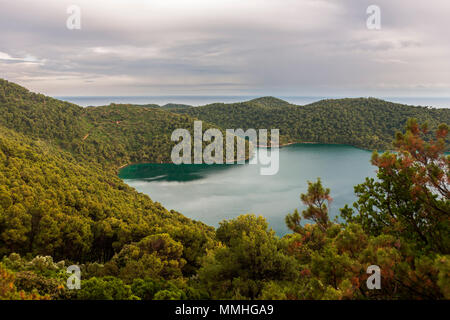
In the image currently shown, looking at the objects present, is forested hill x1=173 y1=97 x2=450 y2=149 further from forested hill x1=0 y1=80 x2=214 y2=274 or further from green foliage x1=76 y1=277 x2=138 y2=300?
green foliage x1=76 y1=277 x2=138 y2=300

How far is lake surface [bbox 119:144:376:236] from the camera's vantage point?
36000 mm

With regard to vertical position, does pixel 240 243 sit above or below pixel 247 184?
above

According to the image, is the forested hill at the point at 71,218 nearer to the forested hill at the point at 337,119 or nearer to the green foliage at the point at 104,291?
the green foliage at the point at 104,291

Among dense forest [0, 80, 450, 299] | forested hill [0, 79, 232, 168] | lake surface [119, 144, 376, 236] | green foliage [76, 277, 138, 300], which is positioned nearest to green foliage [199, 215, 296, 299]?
dense forest [0, 80, 450, 299]

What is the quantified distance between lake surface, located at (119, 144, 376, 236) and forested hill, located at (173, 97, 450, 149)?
18.2m

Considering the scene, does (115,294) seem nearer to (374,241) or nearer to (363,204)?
(374,241)

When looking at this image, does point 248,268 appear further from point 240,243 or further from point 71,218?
point 71,218

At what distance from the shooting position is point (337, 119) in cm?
10156

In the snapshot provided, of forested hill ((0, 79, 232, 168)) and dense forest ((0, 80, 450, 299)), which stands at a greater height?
forested hill ((0, 79, 232, 168))

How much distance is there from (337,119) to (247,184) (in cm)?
7022

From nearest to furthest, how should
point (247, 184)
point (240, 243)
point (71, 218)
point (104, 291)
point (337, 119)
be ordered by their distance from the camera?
point (104, 291)
point (240, 243)
point (71, 218)
point (247, 184)
point (337, 119)

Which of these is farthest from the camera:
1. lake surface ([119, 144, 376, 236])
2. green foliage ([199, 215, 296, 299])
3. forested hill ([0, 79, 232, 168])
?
forested hill ([0, 79, 232, 168])

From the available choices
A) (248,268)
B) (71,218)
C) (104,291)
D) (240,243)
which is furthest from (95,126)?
(248,268)

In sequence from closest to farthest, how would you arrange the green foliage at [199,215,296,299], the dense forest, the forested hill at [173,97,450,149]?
1. the dense forest
2. the green foliage at [199,215,296,299]
3. the forested hill at [173,97,450,149]
